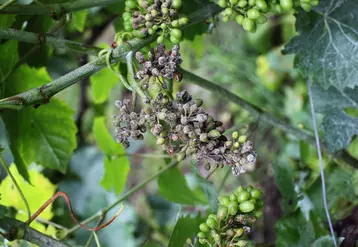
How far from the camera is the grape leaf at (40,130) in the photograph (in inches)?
31.2

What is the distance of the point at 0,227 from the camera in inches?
22.5

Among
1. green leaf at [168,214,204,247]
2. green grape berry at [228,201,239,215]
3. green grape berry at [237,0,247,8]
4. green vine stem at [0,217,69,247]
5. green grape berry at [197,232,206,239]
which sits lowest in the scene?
green leaf at [168,214,204,247]

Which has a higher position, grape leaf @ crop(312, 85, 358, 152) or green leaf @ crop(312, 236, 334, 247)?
grape leaf @ crop(312, 85, 358, 152)

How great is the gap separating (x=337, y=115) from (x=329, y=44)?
181mm

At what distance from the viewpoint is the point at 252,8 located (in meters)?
0.60

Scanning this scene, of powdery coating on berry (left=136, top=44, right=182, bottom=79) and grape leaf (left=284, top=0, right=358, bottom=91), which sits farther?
grape leaf (left=284, top=0, right=358, bottom=91)

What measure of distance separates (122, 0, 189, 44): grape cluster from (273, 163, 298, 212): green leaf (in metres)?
0.40


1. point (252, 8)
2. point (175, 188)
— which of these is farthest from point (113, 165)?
point (252, 8)

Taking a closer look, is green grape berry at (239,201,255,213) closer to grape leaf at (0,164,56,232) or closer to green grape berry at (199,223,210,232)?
green grape berry at (199,223,210,232)

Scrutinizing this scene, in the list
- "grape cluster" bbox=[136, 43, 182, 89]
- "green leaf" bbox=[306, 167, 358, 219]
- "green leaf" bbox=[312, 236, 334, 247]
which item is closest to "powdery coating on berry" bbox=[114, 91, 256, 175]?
"grape cluster" bbox=[136, 43, 182, 89]

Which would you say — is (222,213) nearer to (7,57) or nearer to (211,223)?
(211,223)

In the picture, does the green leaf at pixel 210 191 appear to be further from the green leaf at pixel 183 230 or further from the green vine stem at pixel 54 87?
the green vine stem at pixel 54 87

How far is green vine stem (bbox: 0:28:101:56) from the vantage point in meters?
0.62

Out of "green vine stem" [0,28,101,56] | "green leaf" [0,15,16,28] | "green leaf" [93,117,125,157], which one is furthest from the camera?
"green leaf" [93,117,125,157]
